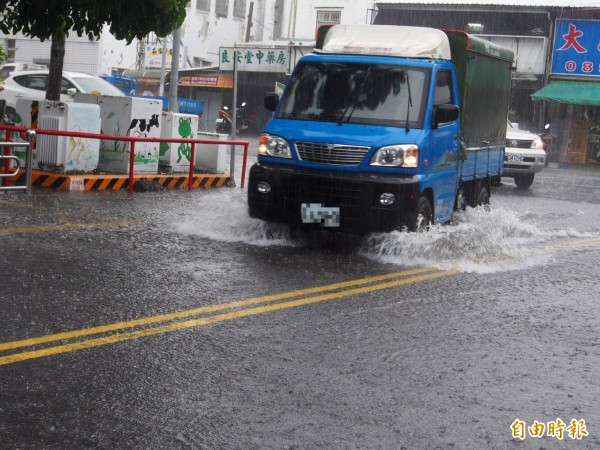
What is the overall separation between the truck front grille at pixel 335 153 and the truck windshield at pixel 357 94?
0.49 metres

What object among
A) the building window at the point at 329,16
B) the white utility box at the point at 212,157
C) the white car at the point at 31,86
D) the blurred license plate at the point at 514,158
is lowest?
the white utility box at the point at 212,157

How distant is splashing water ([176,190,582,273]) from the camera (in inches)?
403

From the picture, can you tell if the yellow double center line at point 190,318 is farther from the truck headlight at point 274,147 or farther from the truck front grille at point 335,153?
the truck headlight at point 274,147

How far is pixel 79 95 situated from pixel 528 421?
13.6m

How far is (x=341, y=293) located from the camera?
27.0 feet

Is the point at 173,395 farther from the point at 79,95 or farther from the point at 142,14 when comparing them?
the point at 79,95

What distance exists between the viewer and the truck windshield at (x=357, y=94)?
10.6 meters

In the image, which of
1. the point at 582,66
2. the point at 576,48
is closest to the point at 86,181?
the point at 576,48

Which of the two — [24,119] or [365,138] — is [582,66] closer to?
[24,119]

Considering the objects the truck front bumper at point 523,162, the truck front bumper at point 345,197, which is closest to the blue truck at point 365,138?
the truck front bumper at point 345,197

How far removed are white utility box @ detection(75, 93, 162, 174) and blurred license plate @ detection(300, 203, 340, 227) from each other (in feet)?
22.1

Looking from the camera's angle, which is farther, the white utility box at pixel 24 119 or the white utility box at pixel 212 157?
the white utility box at pixel 212 157

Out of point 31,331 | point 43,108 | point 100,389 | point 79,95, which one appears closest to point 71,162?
point 43,108

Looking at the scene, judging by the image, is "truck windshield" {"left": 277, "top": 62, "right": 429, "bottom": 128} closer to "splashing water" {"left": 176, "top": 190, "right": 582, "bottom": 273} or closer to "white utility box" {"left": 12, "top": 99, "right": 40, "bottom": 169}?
"splashing water" {"left": 176, "top": 190, "right": 582, "bottom": 273}
